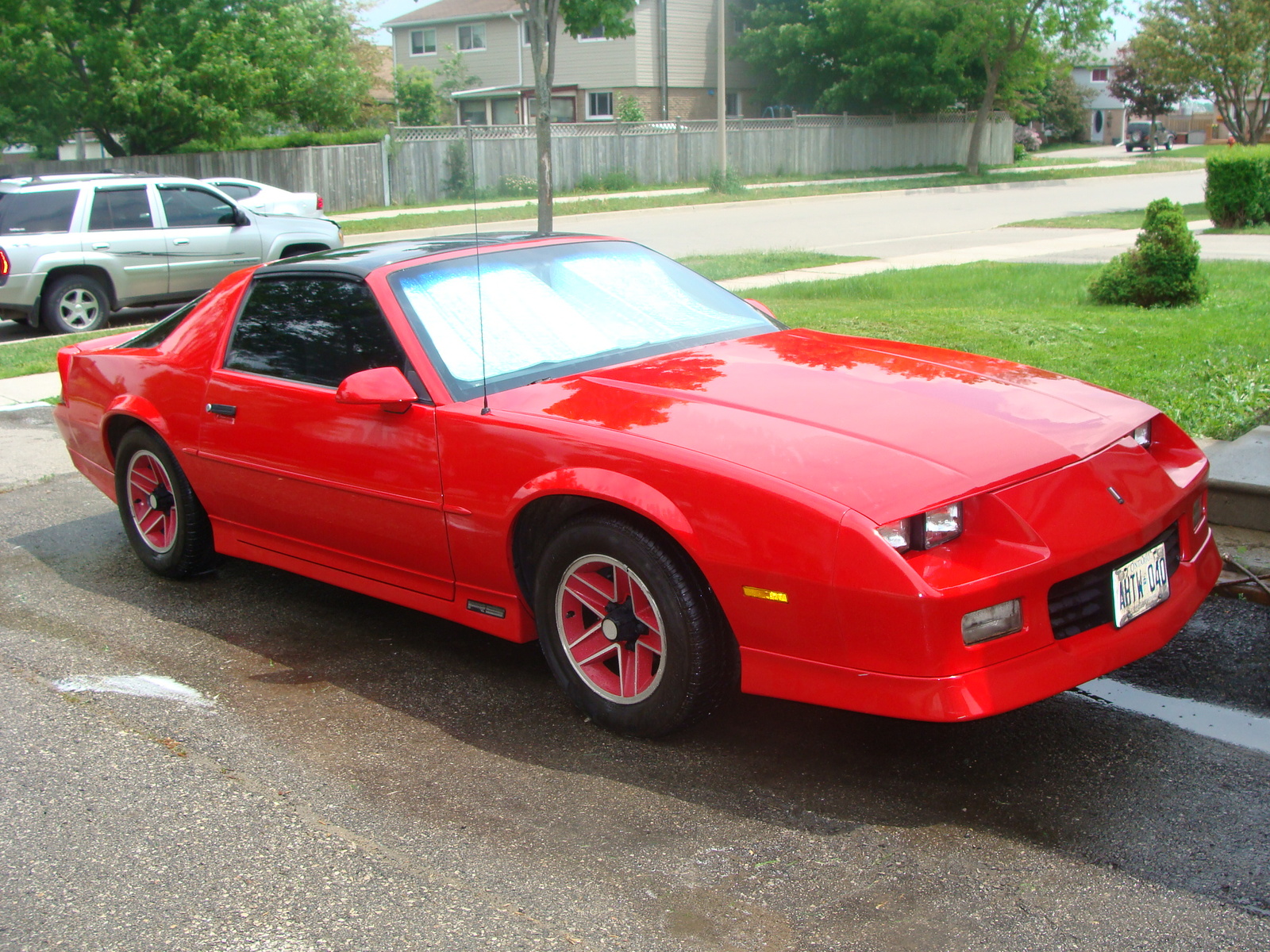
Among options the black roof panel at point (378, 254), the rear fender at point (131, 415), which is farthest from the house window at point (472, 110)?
the black roof panel at point (378, 254)

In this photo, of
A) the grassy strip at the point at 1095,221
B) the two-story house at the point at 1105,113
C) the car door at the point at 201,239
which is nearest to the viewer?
the car door at the point at 201,239

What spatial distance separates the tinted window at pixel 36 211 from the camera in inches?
516

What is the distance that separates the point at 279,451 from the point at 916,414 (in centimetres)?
240

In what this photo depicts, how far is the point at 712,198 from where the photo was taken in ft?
102

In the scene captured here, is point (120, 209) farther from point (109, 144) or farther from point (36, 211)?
point (109, 144)

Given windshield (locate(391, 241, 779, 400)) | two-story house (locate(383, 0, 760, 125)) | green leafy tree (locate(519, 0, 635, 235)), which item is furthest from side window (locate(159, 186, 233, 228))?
two-story house (locate(383, 0, 760, 125))

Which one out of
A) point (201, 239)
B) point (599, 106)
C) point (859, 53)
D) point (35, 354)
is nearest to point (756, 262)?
point (201, 239)

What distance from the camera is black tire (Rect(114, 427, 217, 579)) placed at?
210 inches

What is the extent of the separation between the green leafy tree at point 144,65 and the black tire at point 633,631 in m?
26.9

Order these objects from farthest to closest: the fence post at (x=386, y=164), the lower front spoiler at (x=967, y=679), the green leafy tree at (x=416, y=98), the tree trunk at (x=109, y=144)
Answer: the green leafy tree at (x=416, y=98) → the fence post at (x=386, y=164) → the tree trunk at (x=109, y=144) → the lower front spoiler at (x=967, y=679)

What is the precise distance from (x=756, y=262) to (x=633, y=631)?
1314cm

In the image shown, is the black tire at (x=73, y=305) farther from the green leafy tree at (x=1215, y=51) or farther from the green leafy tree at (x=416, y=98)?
the green leafy tree at (x=416, y=98)

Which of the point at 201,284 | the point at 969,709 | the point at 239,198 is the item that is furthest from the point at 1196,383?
the point at 239,198

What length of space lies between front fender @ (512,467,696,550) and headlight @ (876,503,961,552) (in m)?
0.56
